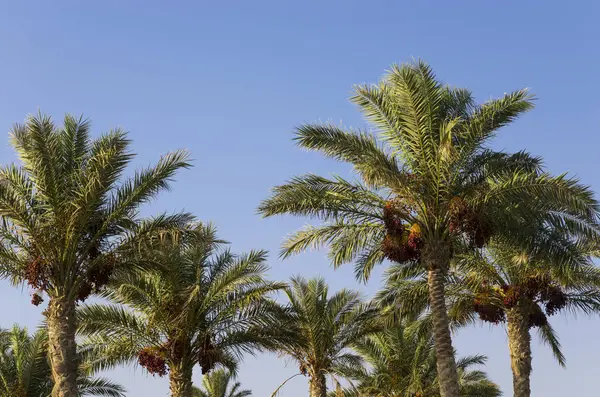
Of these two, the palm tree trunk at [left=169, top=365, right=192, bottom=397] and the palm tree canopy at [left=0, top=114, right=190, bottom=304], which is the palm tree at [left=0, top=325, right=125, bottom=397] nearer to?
the palm tree trunk at [left=169, top=365, right=192, bottom=397]

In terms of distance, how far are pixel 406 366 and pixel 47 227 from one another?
1734cm

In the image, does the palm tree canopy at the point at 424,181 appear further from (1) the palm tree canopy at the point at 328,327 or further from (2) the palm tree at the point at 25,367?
(2) the palm tree at the point at 25,367

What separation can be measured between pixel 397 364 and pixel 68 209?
17.1m

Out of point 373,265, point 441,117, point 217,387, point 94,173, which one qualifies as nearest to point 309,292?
point 373,265

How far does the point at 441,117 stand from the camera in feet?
62.6

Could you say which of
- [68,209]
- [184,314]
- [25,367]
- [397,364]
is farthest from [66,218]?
[397,364]

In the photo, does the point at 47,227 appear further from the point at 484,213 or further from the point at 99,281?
the point at 484,213

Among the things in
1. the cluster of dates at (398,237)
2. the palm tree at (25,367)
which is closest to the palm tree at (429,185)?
the cluster of dates at (398,237)

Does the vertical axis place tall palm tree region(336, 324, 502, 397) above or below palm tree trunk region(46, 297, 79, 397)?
above

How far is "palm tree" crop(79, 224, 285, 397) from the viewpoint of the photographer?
21.2 meters

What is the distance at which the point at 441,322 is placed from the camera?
18.6m

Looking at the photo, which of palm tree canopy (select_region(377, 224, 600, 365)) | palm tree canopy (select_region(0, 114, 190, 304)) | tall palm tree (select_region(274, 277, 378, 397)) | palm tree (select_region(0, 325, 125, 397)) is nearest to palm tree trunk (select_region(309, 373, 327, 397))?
tall palm tree (select_region(274, 277, 378, 397))

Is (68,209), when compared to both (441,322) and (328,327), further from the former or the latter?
(328,327)

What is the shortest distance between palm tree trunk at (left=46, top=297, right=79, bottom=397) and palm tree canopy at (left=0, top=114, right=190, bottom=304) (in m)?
0.29
